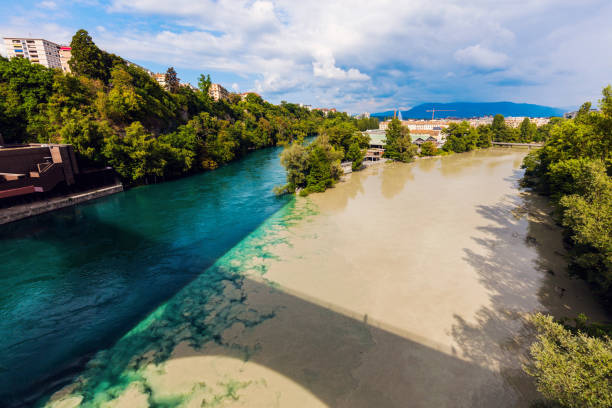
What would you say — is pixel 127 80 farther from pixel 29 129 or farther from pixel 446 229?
pixel 446 229

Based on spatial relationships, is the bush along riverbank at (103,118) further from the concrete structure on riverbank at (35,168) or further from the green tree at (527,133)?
the green tree at (527,133)

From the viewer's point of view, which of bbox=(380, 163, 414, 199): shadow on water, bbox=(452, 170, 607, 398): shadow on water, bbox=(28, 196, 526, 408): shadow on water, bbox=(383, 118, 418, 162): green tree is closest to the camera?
bbox=(28, 196, 526, 408): shadow on water

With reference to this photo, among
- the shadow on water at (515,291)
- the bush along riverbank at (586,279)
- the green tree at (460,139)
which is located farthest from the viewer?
the green tree at (460,139)

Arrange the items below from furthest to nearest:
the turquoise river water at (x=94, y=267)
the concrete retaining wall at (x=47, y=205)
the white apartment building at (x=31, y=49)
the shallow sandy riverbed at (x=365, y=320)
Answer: the white apartment building at (x=31, y=49), the concrete retaining wall at (x=47, y=205), the turquoise river water at (x=94, y=267), the shallow sandy riverbed at (x=365, y=320)

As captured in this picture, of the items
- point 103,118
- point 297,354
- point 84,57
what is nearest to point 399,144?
point 297,354

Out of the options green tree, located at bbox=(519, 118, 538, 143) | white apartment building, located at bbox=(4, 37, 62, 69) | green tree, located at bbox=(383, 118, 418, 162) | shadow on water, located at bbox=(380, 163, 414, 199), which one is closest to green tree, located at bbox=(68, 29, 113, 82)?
shadow on water, located at bbox=(380, 163, 414, 199)

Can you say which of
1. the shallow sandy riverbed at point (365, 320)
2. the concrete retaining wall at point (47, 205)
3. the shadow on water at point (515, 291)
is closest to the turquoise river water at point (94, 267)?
the concrete retaining wall at point (47, 205)

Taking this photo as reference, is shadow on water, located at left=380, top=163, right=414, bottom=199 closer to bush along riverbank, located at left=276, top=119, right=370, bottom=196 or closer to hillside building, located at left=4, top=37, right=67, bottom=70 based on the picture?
bush along riverbank, located at left=276, top=119, right=370, bottom=196
